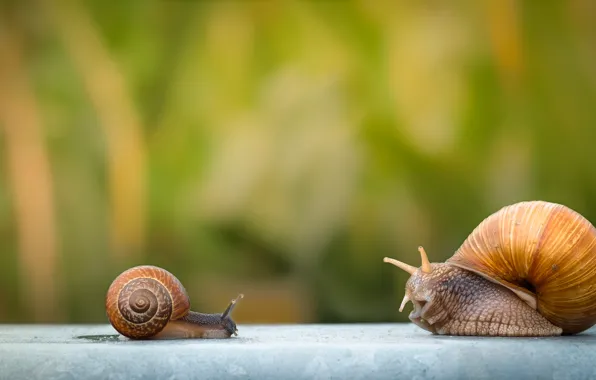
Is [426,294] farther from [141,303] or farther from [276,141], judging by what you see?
[276,141]

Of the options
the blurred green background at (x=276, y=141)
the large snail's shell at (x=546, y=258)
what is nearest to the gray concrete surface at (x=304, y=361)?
the large snail's shell at (x=546, y=258)

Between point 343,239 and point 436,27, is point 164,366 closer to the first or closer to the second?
point 343,239

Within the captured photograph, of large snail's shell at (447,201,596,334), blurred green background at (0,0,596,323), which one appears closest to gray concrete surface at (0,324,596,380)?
large snail's shell at (447,201,596,334)

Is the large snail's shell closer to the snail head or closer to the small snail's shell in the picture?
the snail head

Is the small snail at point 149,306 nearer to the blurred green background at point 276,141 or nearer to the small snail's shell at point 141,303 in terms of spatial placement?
the small snail's shell at point 141,303

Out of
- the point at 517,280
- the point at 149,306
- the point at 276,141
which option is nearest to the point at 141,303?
the point at 149,306

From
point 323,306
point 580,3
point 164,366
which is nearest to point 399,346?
point 164,366
